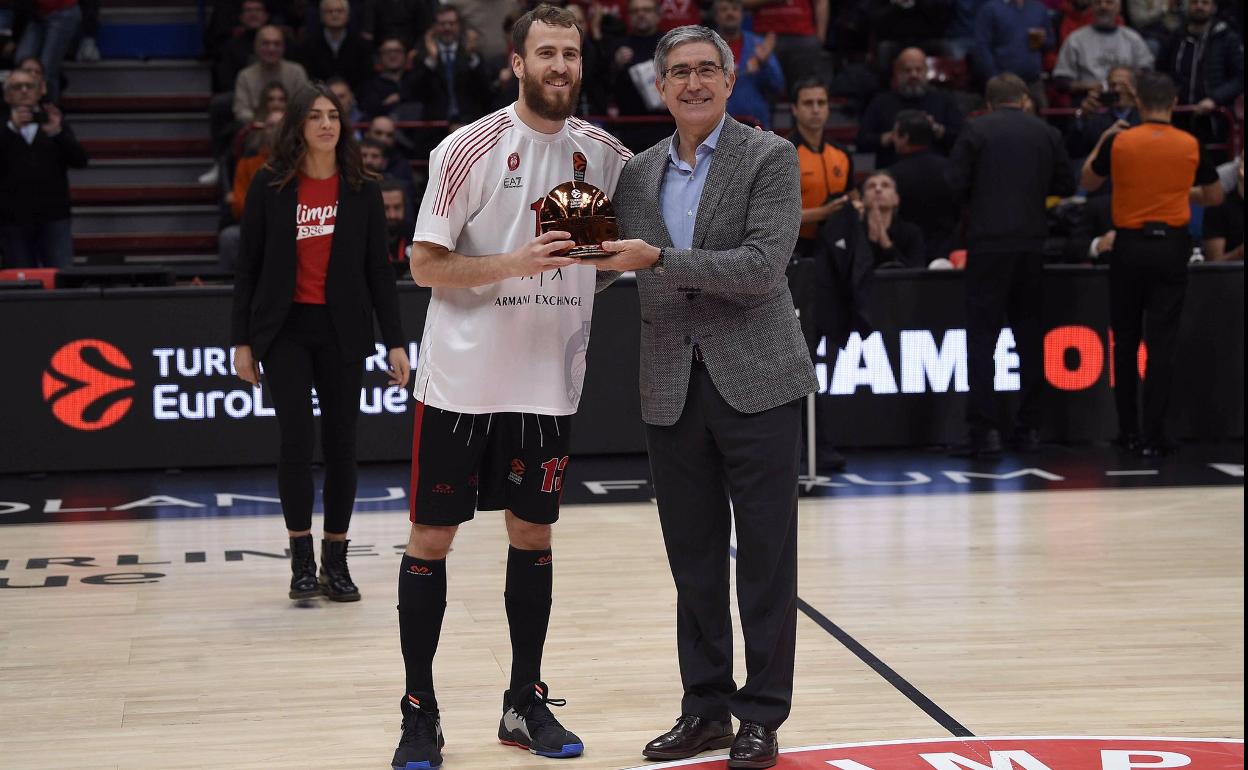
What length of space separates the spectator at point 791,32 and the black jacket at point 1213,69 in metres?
3.05

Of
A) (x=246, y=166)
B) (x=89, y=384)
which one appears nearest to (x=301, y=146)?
(x=89, y=384)

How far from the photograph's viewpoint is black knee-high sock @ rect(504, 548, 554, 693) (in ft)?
14.4

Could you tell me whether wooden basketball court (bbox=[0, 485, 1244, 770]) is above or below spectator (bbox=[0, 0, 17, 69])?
below

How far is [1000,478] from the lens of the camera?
8.91m

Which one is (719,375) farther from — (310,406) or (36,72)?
(36,72)

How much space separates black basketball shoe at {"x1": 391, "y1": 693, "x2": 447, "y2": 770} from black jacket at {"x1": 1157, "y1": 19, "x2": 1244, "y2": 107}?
37.3 feet

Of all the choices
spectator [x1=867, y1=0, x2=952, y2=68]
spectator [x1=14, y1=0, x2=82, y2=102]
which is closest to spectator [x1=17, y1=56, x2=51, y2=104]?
spectator [x1=14, y1=0, x2=82, y2=102]

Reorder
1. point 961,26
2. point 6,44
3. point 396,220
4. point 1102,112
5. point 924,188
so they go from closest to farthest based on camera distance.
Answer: point 396,220 < point 924,188 < point 1102,112 < point 6,44 < point 961,26

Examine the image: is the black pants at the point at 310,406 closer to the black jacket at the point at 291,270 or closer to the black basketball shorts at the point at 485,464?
the black jacket at the point at 291,270

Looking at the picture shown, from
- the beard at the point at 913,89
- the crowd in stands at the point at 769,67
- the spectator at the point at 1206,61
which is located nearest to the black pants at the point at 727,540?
the crowd in stands at the point at 769,67

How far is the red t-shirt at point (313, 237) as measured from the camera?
236 inches

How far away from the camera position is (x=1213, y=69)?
13.7 metres

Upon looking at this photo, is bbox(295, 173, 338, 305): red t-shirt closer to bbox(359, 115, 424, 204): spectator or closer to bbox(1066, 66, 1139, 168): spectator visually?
bbox(359, 115, 424, 204): spectator

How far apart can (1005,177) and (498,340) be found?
6072 mm
